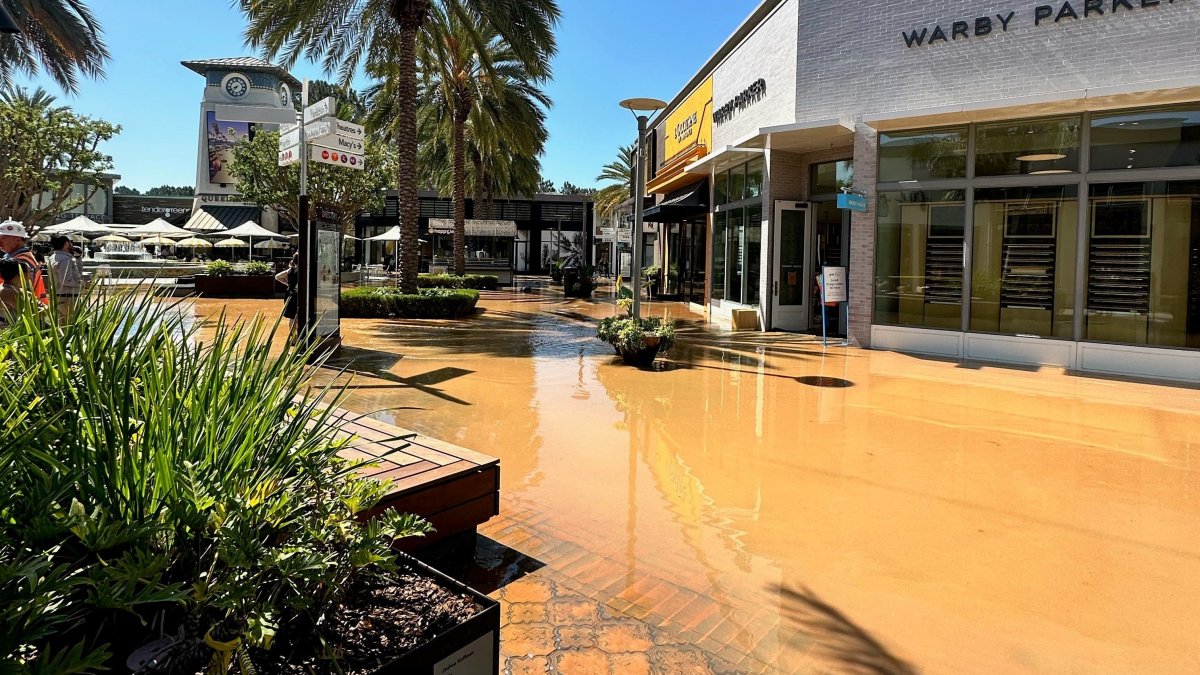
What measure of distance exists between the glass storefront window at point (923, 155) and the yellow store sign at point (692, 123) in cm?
675

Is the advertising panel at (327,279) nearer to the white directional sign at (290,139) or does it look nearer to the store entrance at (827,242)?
the white directional sign at (290,139)

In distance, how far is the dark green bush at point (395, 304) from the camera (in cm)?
1609

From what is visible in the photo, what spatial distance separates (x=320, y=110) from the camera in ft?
29.8

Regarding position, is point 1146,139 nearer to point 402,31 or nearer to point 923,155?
point 923,155

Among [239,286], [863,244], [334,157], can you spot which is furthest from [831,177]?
[239,286]

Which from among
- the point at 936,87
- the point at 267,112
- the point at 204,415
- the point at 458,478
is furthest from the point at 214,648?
the point at 936,87

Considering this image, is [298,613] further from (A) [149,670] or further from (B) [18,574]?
(B) [18,574]

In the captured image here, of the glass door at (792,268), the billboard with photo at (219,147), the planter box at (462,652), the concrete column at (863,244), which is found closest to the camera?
the planter box at (462,652)

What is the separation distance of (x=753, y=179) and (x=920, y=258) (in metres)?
4.36

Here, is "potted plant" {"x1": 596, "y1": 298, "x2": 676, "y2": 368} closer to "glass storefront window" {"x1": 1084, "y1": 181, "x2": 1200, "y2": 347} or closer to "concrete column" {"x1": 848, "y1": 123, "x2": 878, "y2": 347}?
"concrete column" {"x1": 848, "y1": 123, "x2": 878, "y2": 347}

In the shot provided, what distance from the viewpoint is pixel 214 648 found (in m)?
1.67

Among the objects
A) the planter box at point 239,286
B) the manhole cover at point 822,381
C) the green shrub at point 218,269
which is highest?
the green shrub at point 218,269

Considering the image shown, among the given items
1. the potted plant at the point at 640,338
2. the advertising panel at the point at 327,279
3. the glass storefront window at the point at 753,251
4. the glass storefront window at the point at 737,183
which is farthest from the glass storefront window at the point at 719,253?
the advertising panel at the point at 327,279

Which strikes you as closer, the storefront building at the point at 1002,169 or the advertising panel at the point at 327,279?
the storefront building at the point at 1002,169
